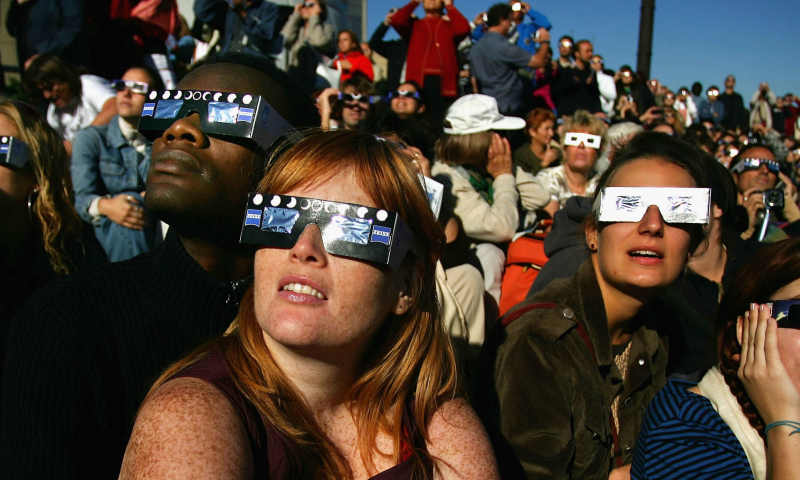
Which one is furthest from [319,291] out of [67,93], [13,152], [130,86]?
[67,93]

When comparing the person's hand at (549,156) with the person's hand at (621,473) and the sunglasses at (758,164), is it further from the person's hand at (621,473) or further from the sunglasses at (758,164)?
the person's hand at (621,473)

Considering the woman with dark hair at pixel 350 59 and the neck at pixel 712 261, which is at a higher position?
the woman with dark hair at pixel 350 59

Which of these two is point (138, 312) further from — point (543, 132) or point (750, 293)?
point (543, 132)

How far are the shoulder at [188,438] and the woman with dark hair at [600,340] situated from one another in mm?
1185

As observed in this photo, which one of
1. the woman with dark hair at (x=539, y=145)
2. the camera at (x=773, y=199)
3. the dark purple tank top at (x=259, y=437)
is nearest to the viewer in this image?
the dark purple tank top at (x=259, y=437)

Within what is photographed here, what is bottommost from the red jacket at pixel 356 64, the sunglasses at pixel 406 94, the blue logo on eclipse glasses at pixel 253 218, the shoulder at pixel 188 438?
the shoulder at pixel 188 438

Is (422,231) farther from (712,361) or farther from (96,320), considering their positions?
(712,361)

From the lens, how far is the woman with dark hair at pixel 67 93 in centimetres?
524

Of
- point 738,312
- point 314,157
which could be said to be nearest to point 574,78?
point 738,312

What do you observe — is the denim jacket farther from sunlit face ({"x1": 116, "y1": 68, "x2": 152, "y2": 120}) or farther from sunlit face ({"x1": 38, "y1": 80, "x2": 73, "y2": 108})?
sunlit face ({"x1": 38, "y1": 80, "x2": 73, "y2": 108})

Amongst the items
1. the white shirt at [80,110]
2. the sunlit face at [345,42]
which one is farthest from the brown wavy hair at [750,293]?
the sunlit face at [345,42]

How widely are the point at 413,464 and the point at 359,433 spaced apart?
177mm

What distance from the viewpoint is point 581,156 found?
5438mm

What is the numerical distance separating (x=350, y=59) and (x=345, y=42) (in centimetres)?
20
